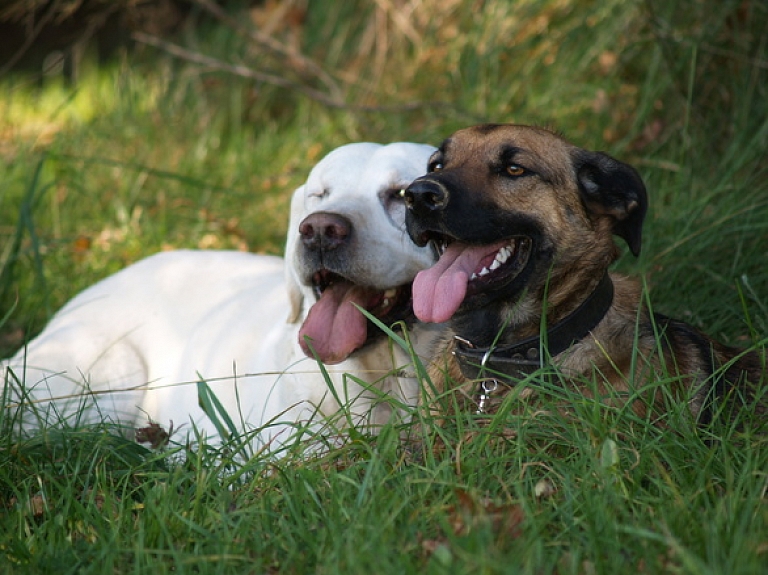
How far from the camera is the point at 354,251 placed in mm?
3582

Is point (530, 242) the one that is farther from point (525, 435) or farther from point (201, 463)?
point (201, 463)

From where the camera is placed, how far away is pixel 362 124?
723 cm

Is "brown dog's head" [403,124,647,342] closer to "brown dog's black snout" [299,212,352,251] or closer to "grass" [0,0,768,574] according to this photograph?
"brown dog's black snout" [299,212,352,251]

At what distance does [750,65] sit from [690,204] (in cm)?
121

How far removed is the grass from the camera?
247cm

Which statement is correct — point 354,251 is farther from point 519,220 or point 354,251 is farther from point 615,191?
point 615,191

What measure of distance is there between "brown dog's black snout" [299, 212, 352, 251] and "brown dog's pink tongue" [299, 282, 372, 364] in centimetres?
24

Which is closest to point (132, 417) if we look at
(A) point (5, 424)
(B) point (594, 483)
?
(A) point (5, 424)

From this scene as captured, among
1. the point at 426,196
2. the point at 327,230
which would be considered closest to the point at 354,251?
the point at 327,230

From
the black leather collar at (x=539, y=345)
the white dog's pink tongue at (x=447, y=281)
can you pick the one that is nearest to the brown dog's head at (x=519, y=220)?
the white dog's pink tongue at (x=447, y=281)

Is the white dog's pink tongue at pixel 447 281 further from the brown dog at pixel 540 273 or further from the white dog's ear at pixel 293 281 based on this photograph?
the white dog's ear at pixel 293 281

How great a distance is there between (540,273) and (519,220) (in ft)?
0.72

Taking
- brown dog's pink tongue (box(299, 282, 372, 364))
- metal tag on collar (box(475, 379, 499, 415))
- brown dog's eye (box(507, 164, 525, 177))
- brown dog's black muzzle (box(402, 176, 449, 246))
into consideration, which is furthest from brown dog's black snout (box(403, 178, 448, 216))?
metal tag on collar (box(475, 379, 499, 415))

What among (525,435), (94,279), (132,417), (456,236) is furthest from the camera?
(94,279)
